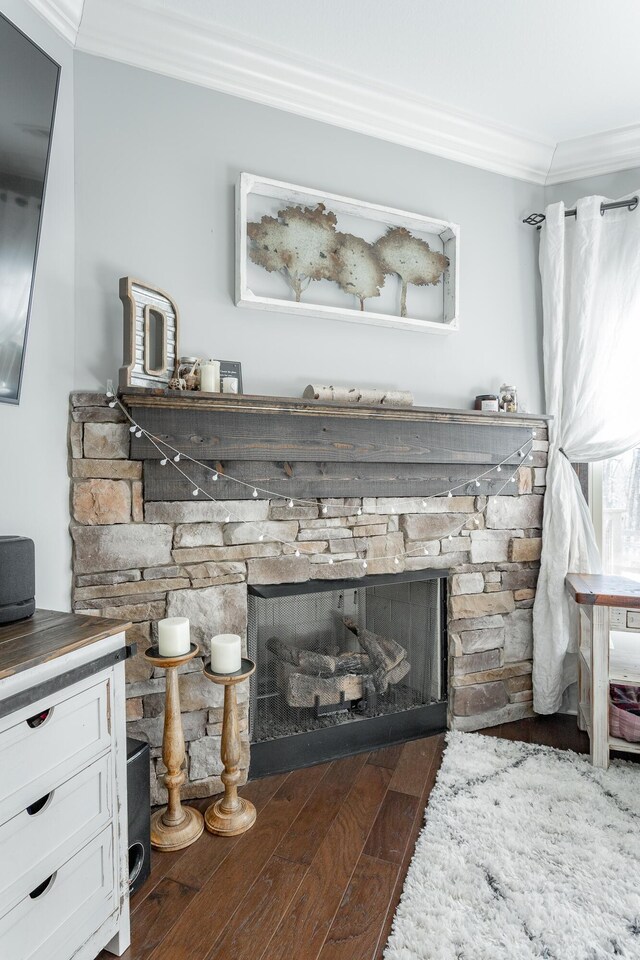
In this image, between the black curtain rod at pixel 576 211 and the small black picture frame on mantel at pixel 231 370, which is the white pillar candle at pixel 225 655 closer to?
the small black picture frame on mantel at pixel 231 370

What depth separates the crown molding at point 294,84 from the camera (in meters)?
1.87

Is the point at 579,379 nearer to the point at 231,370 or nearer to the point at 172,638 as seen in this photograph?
the point at 231,370

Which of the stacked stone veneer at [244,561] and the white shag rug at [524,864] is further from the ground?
the stacked stone veneer at [244,561]

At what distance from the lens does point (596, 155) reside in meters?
2.59

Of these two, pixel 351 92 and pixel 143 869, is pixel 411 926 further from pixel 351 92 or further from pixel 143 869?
pixel 351 92

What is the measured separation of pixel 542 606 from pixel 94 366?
2199 mm

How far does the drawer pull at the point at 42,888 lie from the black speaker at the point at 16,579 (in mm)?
571

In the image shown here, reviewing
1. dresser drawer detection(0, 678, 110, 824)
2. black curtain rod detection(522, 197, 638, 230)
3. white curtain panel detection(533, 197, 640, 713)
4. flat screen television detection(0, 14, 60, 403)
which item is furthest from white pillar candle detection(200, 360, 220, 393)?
black curtain rod detection(522, 197, 638, 230)

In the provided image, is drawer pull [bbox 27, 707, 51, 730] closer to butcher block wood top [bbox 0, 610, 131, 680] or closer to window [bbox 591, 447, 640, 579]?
butcher block wood top [bbox 0, 610, 131, 680]

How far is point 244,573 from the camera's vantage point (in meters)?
2.07

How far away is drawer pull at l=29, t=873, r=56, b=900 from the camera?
3.72 ft

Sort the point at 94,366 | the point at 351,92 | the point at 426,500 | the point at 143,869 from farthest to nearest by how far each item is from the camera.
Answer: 1. the point at 426,500
2. the point at 351,92
3. the point at 94,366
4. the point at 143,869

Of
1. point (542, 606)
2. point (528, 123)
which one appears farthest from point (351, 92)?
point (542, 606)

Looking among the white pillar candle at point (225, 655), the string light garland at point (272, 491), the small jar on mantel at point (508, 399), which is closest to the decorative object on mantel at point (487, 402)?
the small jar on mantel at point (508, 399)
